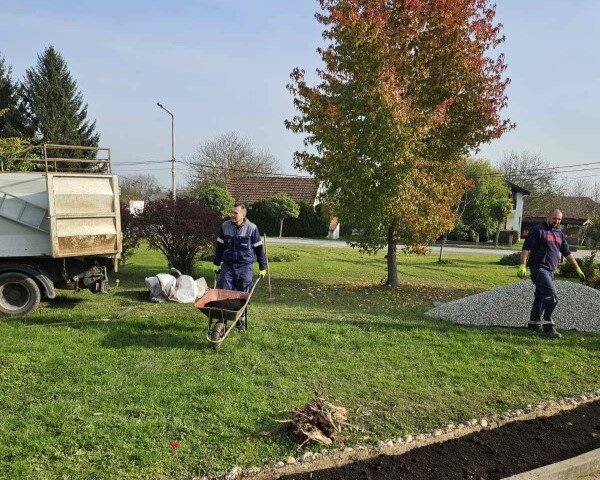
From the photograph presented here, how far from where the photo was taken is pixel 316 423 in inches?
152

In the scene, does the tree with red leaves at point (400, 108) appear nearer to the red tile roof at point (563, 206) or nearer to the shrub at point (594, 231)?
the shrub at point (594, 231)

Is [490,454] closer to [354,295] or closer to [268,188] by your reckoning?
[354,295]

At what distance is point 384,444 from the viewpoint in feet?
12.6

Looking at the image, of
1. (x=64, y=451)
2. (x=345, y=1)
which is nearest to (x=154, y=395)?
(x=64, y=451)

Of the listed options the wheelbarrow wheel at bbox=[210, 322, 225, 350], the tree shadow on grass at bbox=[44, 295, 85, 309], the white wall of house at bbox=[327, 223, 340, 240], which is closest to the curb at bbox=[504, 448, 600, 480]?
the wheelbarrow wheel at bbox=[210, 322, 225, 350]

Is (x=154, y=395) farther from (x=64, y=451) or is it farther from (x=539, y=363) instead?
(x=539, y=363)

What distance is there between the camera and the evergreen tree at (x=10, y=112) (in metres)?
32.8

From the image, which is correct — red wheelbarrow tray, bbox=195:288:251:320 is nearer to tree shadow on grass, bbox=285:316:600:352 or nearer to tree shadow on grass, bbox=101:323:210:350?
tree shadow on grass, bbox=101:323:210:350

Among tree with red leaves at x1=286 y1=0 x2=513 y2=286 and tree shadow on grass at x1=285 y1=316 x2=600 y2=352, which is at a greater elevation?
tree with red leaves at x1=286 y1=0 x2=513 y2=286

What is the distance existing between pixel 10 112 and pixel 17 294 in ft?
104

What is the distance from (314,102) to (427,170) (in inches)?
122

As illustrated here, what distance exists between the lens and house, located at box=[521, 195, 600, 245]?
5538cm

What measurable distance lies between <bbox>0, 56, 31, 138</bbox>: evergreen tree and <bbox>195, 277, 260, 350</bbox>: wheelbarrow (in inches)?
1249

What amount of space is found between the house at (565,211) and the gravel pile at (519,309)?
48.6m
